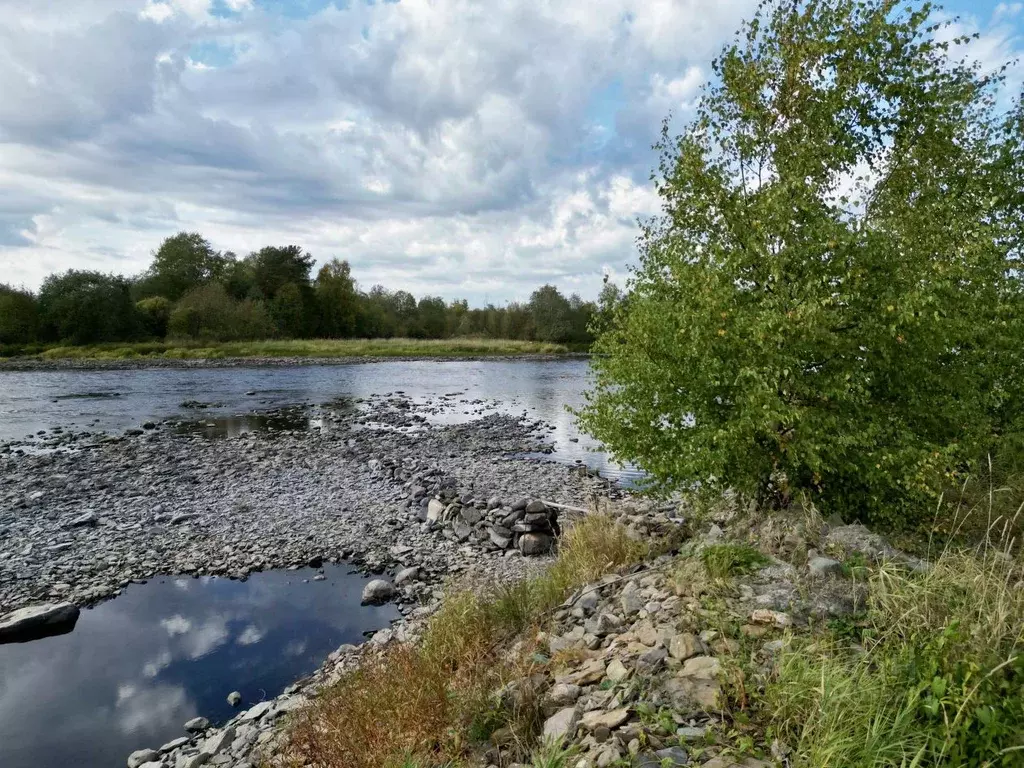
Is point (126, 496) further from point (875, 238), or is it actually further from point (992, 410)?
point (992, 410)

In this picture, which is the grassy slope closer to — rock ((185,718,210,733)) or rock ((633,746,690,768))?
rock ((185,718,210,733))

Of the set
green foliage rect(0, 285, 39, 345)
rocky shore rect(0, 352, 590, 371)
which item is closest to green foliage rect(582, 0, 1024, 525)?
rocky shore rect(0, 352, 590, 371)

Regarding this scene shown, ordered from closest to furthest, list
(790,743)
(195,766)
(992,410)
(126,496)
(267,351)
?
(790,743)
(195,766)
(992,410)
(126,496)
(267,351)

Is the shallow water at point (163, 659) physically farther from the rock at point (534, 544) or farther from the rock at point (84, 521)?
the rock at point (84, 521)

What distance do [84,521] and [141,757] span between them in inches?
344

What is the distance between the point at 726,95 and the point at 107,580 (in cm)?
1305

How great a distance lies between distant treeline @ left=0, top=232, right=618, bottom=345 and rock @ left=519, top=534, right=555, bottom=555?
6869 cm

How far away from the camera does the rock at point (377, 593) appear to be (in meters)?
10.2

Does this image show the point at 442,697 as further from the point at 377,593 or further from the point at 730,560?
the point at 377,593

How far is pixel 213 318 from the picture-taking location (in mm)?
71938

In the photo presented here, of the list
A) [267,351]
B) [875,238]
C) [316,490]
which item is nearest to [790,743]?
[875,238]

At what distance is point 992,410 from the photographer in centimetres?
1038

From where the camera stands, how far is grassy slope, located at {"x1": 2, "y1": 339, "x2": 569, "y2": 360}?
209 ft

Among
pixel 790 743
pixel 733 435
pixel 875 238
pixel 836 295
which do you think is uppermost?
pixel 875 238
